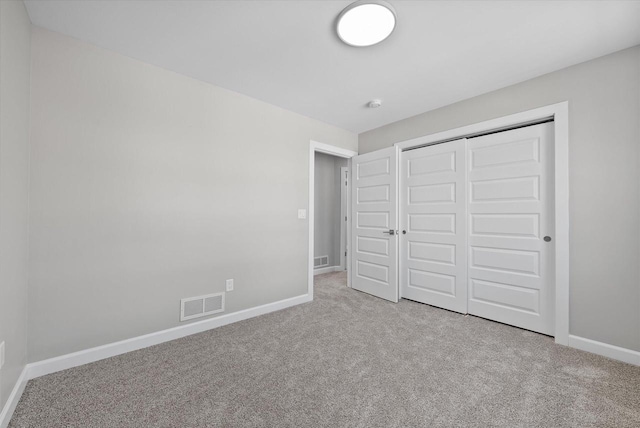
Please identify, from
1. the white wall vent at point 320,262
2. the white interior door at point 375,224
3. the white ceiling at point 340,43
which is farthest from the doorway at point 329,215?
the white ceiling at point 340,43

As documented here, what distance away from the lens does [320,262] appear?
527 centimetres

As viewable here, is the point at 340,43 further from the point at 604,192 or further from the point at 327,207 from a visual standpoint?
the point at 327,207

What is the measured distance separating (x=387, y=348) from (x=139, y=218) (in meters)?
2.35

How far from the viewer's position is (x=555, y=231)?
2.35 m

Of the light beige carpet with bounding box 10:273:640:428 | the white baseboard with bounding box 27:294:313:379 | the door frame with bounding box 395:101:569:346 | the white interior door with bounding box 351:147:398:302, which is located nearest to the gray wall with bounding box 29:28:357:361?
the white baseboard with bounding box 27:294:313:379

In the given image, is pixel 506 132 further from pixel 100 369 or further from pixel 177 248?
pixel 100 369

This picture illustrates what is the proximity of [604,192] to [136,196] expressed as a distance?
3810 millimetres

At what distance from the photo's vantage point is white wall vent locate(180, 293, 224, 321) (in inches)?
97.2

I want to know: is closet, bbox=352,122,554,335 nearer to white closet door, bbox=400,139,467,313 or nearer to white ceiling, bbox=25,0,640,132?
white closet door, bbox=400,139,467,313

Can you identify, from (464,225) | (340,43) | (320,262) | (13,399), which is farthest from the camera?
(320,262)

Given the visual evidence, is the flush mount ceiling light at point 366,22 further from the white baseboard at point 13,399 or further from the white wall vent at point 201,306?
the white baseboard at point 13,399

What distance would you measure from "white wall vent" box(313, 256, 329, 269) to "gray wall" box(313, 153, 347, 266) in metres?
0.08

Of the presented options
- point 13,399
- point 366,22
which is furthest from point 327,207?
point 13,399

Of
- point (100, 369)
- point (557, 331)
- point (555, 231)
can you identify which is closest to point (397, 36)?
point (555, 231)
